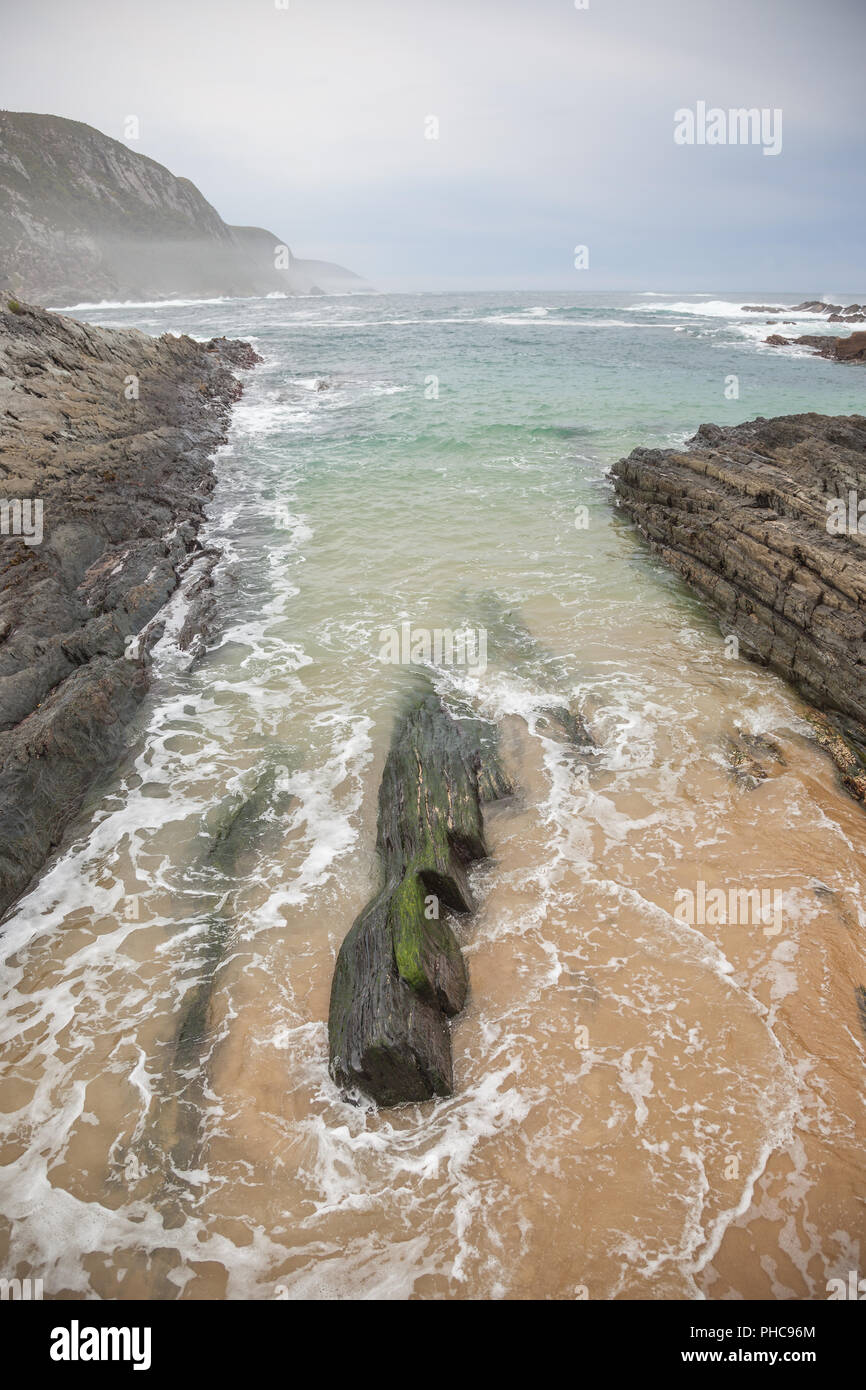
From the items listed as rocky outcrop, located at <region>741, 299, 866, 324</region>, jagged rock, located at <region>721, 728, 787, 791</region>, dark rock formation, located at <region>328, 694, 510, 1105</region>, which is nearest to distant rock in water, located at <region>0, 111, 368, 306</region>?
rocky outcrop, located at <region>741, 299, 866, 324</region>

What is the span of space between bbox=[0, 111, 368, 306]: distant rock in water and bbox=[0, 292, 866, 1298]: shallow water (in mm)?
121980

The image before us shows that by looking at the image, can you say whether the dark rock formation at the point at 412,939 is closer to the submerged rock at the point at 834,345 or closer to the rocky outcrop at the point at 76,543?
the rocky outcrop at the point at 76,543

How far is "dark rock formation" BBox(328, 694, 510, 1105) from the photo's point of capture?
5129 mm

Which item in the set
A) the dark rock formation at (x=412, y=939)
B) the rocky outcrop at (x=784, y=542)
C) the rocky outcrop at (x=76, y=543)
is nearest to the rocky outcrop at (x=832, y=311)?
the rocky outcrop at (x=784, y=542)

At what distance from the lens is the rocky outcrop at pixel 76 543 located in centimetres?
830

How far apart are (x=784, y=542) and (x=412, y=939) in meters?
10.7

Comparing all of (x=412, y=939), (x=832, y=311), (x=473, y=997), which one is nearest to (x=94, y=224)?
(x=832, y=311)

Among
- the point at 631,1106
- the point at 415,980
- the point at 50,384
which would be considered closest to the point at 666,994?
the point at 631,1106

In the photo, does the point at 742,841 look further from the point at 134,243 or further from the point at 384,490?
the point at 134,243

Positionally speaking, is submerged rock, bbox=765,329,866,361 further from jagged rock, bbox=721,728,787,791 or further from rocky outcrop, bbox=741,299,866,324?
jagged rock, bbox=721,728,787,791

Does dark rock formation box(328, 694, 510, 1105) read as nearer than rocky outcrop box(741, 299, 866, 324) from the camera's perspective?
Yes

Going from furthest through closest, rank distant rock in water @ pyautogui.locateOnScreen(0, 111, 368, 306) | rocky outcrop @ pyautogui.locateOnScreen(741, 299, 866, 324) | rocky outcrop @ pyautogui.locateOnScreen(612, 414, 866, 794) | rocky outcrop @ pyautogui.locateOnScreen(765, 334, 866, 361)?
1. distant rock in water @ pyautogui.locateOnScreen(0, 111, 368, 306)
2. rocky outcrop @ pyautogui.locateOnScreen(741, 299, 866, 324)
3. rocky outcrop @ pyautogui.locateOnScreen(765, 334, 866, 361)
4. rocky outcrop @ pyautogui.locateOnScreen(612, 414, 866, 794)

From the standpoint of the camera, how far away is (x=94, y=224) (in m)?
118

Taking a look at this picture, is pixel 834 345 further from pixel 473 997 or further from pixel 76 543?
pixel 473 997
